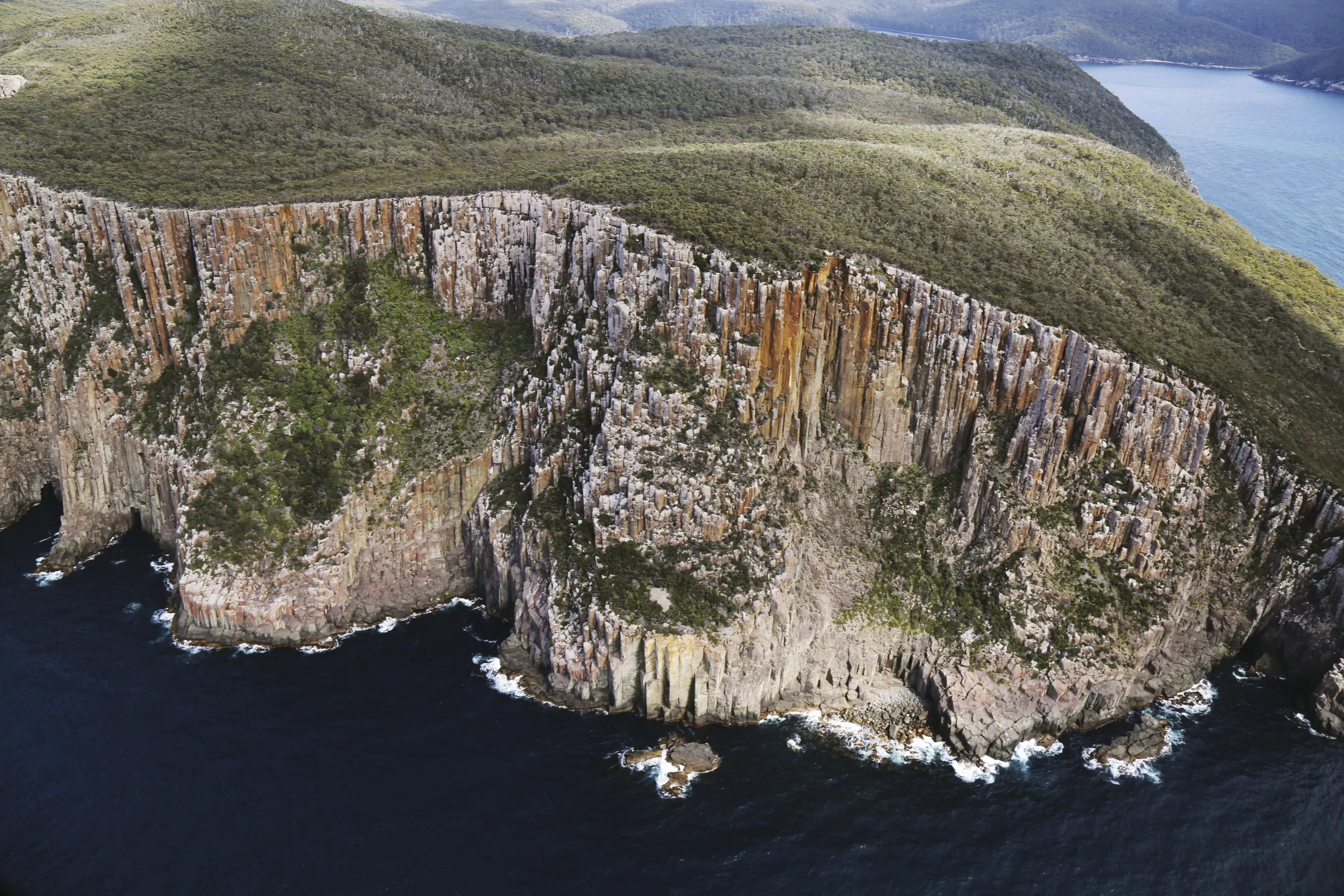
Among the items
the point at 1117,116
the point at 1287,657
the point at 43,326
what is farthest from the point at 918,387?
the point at 1117,116

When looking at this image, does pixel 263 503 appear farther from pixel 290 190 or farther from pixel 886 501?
pixel 886 501

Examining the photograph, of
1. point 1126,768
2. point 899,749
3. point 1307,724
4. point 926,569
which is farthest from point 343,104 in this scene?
point 1307,724

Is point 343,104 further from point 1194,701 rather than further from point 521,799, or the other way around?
point 1194,701

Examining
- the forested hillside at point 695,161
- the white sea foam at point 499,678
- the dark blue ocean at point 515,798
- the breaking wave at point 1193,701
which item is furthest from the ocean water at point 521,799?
the forested hillside at point 695,161

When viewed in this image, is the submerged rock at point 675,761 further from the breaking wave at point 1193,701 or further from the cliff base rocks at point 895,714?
the breaking wave at point 1193,701

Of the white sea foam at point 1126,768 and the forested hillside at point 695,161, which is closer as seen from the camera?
the white sea foam at point 1126,768

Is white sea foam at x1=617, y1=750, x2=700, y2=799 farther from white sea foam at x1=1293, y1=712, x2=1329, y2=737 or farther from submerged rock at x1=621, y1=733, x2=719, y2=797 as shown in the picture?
white sea foam at x1=1293, y1=712, x2=1329, y2=737
